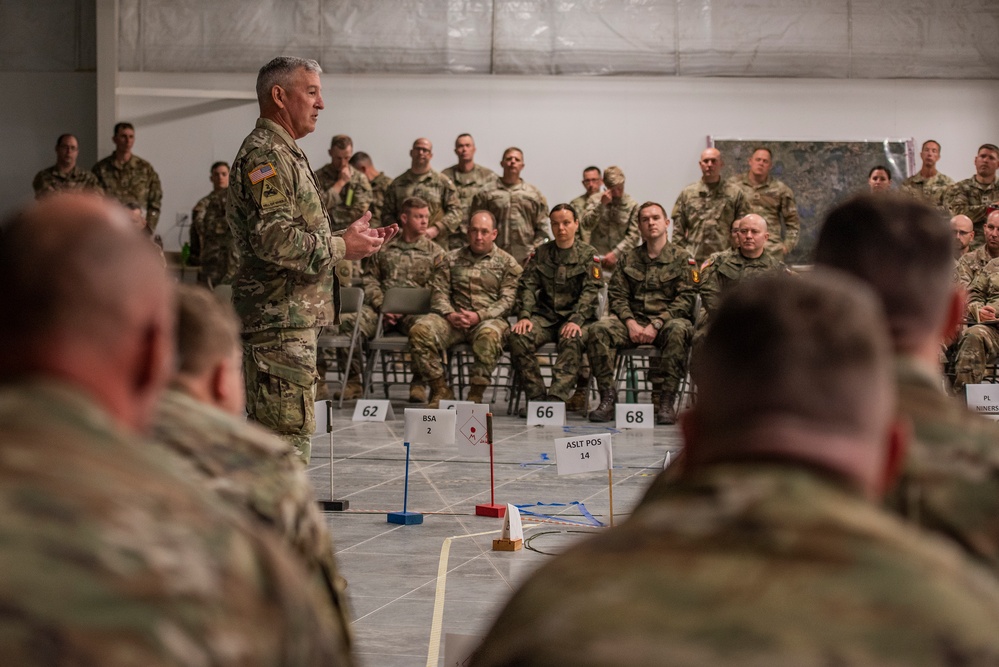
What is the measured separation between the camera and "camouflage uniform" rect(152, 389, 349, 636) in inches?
71.1

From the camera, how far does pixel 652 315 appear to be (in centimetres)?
952

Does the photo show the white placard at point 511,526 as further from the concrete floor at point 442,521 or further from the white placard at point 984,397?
the white placard at point 984,397

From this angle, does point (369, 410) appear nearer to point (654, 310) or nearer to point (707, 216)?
point (654, 310)

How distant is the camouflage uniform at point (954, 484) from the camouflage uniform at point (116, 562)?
0.95 metres

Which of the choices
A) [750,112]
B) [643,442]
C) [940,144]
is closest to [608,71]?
[750,112]

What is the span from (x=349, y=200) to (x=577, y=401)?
393 cm

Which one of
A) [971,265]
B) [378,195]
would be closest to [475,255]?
[378,195]

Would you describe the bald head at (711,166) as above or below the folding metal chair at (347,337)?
above

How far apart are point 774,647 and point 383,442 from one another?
22.4 ft

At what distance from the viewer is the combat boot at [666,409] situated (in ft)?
30.0

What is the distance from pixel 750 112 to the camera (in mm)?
13758

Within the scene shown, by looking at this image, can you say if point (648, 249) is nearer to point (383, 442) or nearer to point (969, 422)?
point (383, 442)

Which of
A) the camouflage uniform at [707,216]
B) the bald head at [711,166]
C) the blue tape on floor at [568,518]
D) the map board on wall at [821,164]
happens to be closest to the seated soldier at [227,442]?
the blue tape on floor at [568,518]

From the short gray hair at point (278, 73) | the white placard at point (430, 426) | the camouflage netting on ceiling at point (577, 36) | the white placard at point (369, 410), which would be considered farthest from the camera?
the camouflage netting on ceiling at point (577, 36)
